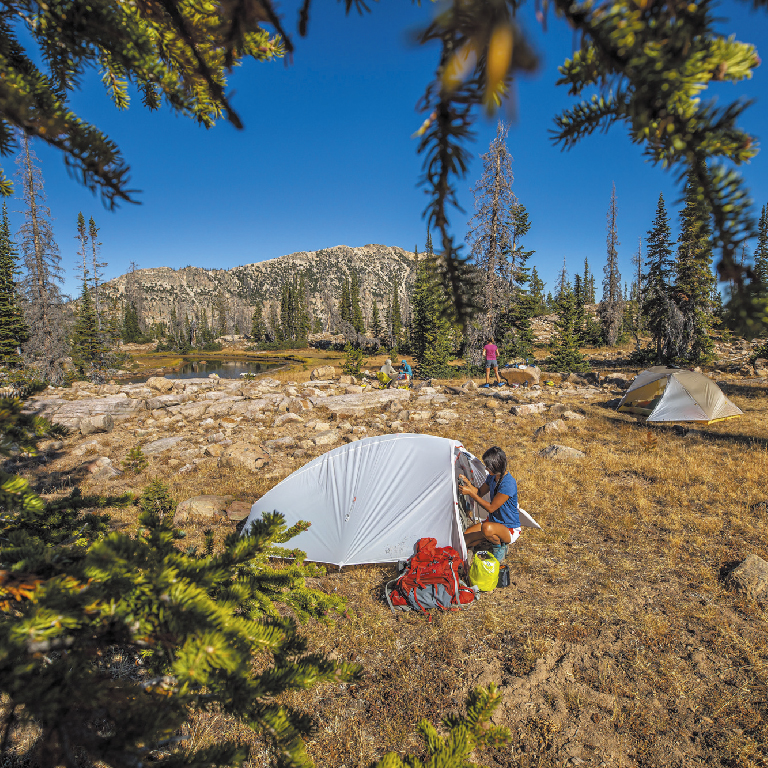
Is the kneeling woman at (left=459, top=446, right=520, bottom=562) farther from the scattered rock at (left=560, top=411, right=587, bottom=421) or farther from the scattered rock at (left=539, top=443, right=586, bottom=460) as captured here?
the scattered rock at (left=560, top=411, right=587, bottom=421)

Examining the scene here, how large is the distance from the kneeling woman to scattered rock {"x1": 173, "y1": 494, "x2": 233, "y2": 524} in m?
4.74

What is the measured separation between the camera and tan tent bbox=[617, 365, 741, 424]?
1259cm

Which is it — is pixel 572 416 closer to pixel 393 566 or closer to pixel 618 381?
pixel 618 381

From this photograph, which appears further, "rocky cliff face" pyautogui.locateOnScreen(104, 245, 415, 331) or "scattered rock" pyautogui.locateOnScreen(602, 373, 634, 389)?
"rocky cliff face" pyautogui.locateOnScreen(104, 245, 415, 331)

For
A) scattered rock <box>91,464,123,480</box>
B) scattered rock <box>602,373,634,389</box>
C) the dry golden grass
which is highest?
scattered rock <box>602,373,634,389</box>

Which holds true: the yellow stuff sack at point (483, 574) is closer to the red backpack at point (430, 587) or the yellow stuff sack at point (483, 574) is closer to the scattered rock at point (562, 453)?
the red backpack at point (430, 587)

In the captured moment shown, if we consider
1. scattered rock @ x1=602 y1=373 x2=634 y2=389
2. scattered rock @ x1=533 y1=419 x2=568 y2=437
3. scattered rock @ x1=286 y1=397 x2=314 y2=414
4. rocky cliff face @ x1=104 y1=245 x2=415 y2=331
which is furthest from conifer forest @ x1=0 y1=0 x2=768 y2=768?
rocky cliff face @ x1=104 y1=245 x2=415 y2=331

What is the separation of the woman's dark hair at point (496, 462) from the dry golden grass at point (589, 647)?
1.40 meters

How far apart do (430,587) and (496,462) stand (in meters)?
2.00

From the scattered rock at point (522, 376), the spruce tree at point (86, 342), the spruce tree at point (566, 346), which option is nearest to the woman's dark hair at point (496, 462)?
the scattered rock at point (522, 376)

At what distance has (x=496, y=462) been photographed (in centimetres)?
597

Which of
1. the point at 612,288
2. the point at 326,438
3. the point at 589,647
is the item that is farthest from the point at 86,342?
the point at 612,288

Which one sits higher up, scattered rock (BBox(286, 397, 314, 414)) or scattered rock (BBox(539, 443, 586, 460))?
scattered rock (BBox(286, 397, 314, 414))

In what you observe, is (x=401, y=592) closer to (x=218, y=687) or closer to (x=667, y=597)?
(x=667, y=597)
